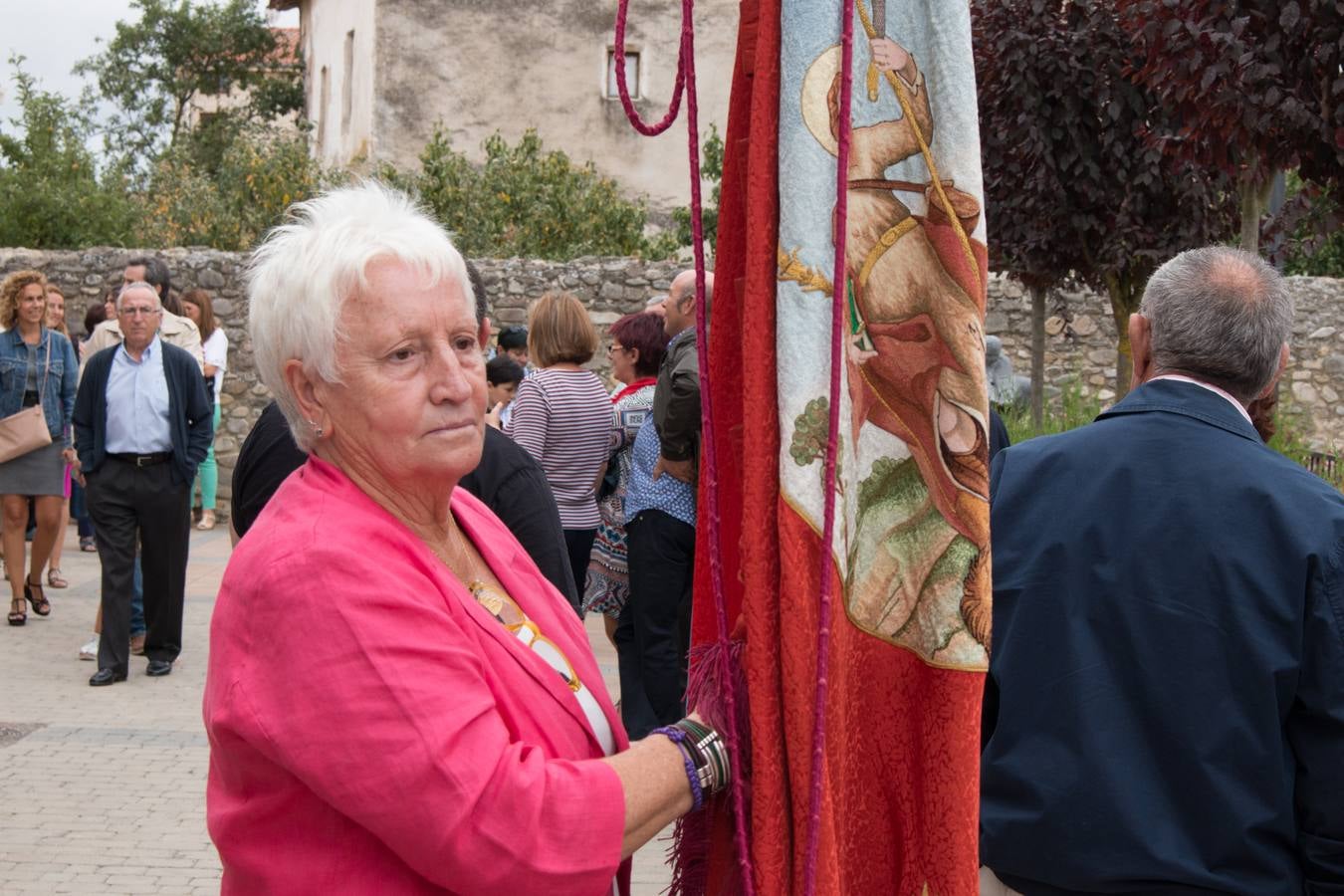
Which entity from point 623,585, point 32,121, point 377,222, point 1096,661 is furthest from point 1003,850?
point 32,121

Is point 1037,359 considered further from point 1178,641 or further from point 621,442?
point 1178,641

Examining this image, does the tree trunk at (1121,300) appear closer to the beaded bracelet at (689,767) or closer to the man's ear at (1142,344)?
the man's ear at (1142,344)

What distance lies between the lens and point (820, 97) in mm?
1746

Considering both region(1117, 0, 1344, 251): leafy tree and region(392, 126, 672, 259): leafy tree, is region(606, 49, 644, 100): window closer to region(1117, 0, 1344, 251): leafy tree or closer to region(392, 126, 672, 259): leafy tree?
region(392, 126, 672, 259): leafy tree

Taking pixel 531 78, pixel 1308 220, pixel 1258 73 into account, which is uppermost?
pixel 531 78

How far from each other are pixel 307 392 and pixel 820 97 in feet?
2.53

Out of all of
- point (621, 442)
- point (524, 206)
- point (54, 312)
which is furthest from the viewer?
point (524, 206)

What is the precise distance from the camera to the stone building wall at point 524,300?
568 inches

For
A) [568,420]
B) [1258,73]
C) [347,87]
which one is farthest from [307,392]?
[347,87]

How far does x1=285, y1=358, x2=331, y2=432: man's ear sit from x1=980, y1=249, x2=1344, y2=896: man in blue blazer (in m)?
1.34

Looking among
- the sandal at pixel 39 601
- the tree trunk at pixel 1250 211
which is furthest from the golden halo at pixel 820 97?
the sandal at pixel 39 601

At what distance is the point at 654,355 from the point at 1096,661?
4469 millimetres

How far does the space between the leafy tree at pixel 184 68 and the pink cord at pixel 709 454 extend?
114ft

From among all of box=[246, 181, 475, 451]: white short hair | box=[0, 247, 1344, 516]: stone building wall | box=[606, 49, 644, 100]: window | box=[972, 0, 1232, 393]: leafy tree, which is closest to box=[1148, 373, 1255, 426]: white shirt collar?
box=[246, 181, 475, 451]: white short hair
